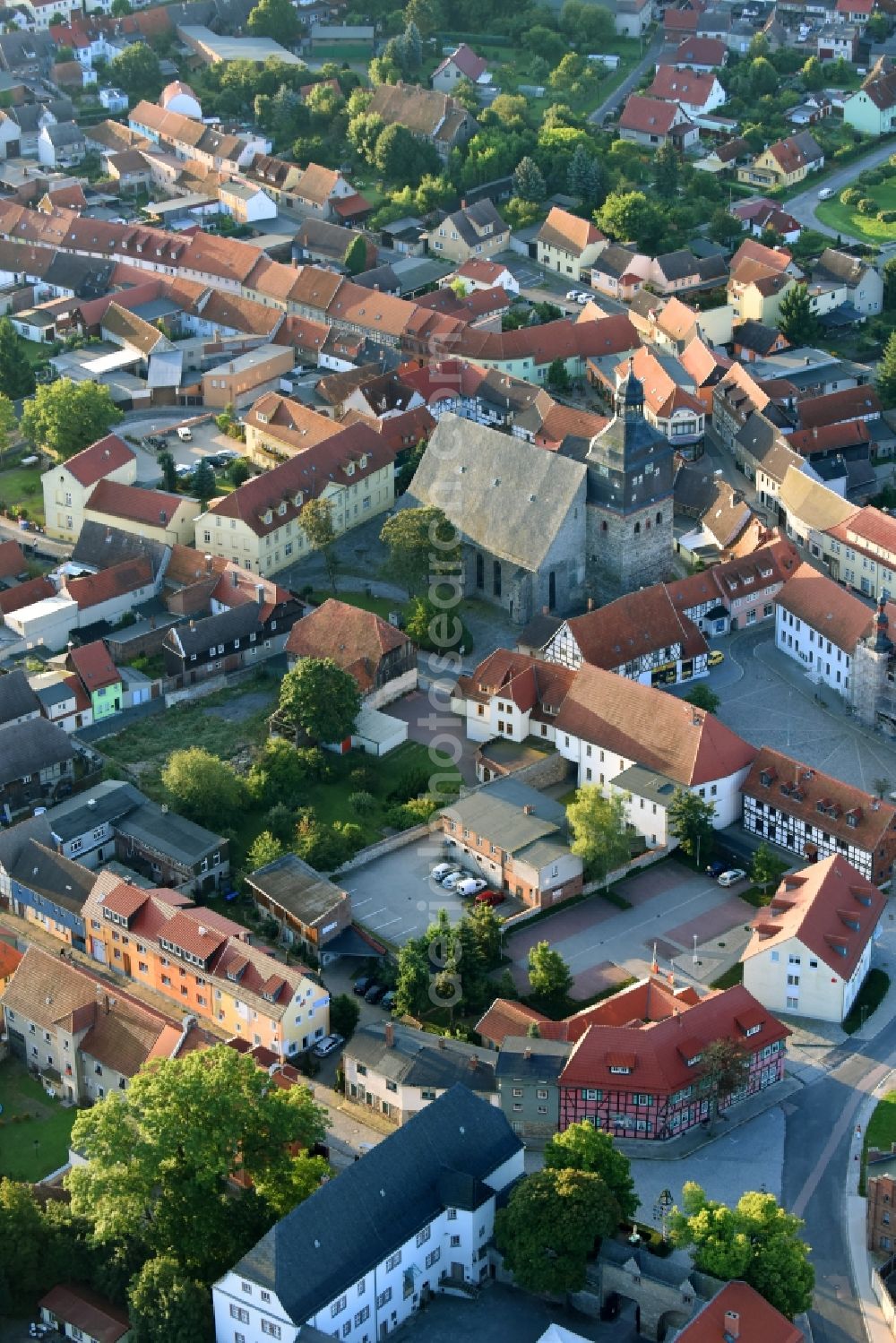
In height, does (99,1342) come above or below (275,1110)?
below

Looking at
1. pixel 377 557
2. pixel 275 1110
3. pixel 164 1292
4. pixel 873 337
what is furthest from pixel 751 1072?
pixel 873 337

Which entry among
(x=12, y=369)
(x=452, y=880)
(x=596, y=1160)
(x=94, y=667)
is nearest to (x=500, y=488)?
(x=94, y=667)

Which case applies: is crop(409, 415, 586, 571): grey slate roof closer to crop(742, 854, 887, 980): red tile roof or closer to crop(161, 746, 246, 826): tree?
crop(161, 746, 246, 826): tree

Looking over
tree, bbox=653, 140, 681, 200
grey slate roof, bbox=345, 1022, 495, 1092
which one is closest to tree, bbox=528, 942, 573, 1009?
grey slate roof, bbox=345, 1022, 495, 1092

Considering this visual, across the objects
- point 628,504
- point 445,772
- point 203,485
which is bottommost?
point 445,772

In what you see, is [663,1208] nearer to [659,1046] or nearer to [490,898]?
[659,1046]

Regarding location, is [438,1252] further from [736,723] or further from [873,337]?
[873,337]

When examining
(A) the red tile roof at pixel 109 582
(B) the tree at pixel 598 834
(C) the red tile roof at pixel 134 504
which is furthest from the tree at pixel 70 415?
(B) the tree at pixel 598 834
